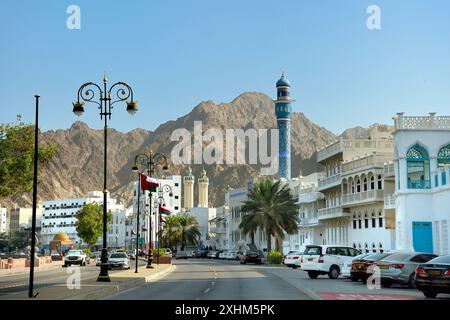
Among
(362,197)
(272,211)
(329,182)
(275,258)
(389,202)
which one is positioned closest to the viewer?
(389,202)

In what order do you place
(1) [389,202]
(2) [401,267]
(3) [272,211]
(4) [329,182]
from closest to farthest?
1. (2) [401,267]
2. (1) [389,202]
3. (4) [329,182]
4. (3) [272,211]

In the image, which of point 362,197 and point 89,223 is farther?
point 89,223

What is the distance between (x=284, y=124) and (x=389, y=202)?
6566 centimetres

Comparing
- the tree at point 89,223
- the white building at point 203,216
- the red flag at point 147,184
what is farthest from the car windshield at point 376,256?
the white building at point 203,216

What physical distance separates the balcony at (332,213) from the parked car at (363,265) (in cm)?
3256

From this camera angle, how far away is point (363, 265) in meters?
29.6

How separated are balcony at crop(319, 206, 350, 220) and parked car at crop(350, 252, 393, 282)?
32.6 m

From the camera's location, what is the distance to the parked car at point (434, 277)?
21125 millimetres

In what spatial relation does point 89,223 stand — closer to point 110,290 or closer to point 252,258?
point 252,258

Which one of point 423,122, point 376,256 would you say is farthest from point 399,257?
point 423,122

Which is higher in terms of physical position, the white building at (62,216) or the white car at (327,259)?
the white building at (62,216)

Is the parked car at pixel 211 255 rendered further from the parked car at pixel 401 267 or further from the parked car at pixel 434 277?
the parked car at pixel 434 277
